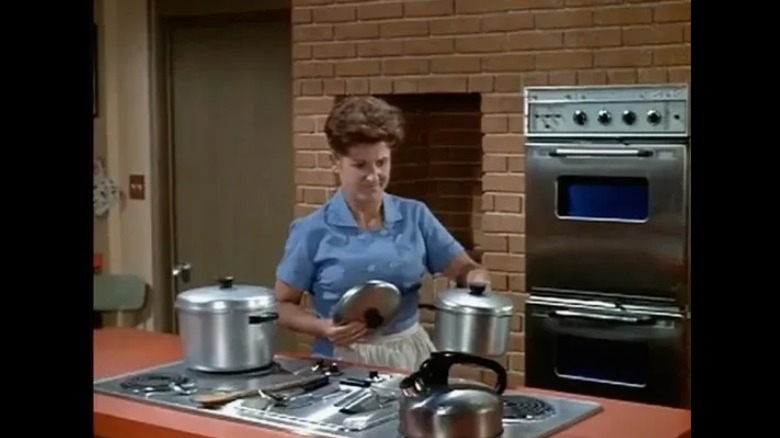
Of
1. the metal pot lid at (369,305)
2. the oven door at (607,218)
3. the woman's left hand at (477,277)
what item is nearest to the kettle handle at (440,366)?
the metal pot lid at (369,305)

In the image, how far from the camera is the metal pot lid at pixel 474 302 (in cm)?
217

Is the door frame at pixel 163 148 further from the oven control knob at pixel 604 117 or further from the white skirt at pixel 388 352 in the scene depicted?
the white skirt at pixel 388 352

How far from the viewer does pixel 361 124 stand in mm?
2611

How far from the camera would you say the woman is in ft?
8.56

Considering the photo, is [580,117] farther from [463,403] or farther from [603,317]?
[463,403]

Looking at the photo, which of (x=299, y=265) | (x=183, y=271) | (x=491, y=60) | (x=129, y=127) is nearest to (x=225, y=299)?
(x=299, y=265)

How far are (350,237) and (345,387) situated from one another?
0.52m

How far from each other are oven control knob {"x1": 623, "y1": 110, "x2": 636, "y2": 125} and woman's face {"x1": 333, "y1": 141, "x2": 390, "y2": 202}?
1064 millimetres

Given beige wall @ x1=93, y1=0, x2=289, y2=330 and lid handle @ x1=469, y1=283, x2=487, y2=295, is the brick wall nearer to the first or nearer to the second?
beige wall @ x1=93, y1=0, x2=289, y2=330

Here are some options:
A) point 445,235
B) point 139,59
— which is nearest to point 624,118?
point 445,235

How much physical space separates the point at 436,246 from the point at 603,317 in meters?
0.99

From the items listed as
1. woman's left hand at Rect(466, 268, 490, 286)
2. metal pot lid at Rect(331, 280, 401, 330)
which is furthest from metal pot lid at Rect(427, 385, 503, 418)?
woman's left hand at Rect(466, 268, 490, 286)
